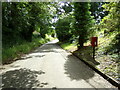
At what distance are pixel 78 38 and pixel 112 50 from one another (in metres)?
5.00

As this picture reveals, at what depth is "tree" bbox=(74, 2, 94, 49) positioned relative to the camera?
37.1ft

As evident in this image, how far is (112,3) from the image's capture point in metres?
7.09

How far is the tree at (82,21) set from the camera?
37.1 ft

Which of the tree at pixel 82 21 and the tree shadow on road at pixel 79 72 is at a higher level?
the tree at pixel 82 21

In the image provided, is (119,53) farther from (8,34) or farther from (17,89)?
(8,34)

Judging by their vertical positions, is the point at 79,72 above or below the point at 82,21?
below

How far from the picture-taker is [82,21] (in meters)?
11.3

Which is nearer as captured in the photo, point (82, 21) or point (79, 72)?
point (79, 72)

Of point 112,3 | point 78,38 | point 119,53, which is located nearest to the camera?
point 119,53

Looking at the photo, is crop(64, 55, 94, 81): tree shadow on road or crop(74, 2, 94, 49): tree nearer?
crop(64, 55, 94, 81): tree shadow on road

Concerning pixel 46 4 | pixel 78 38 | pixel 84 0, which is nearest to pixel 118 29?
pixel 78 38

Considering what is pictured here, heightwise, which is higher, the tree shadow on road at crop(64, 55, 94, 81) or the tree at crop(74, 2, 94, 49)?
the tree at crop(74, 2, 94, 49)

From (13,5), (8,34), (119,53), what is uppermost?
(13,5)

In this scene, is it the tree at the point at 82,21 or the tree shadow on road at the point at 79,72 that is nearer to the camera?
the tree shadow on road at the point at 79,72
